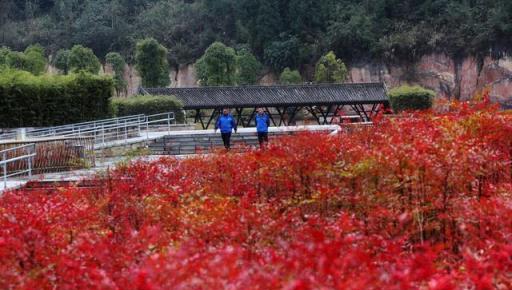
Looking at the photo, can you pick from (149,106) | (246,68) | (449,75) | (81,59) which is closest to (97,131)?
(149,106)

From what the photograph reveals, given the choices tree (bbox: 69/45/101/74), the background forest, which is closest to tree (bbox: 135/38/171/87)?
tree (bbox: 69/45/101/74)

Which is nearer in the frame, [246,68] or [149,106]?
[149,106]

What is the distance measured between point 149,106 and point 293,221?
100 feet

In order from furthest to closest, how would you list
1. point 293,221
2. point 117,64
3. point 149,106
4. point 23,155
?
point 117,64 < point 149,106 < point 23,155 < point 293,221

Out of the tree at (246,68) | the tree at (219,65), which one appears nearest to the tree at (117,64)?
the tree at (246,68)

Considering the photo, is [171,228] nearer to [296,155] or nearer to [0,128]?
[296,155]

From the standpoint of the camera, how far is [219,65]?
Result: 63938mm

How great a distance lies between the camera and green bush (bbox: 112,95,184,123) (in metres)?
39.1

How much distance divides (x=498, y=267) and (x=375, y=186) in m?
3.87

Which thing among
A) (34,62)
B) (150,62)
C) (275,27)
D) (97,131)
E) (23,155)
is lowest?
(97,131)

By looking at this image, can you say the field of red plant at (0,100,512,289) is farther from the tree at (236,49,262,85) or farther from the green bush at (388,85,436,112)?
the tree at (236,49,262,85)

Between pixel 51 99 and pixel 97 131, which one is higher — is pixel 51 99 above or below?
above

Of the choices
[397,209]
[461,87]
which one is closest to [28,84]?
[397,209]

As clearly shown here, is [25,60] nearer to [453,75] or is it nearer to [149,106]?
[149,106]
